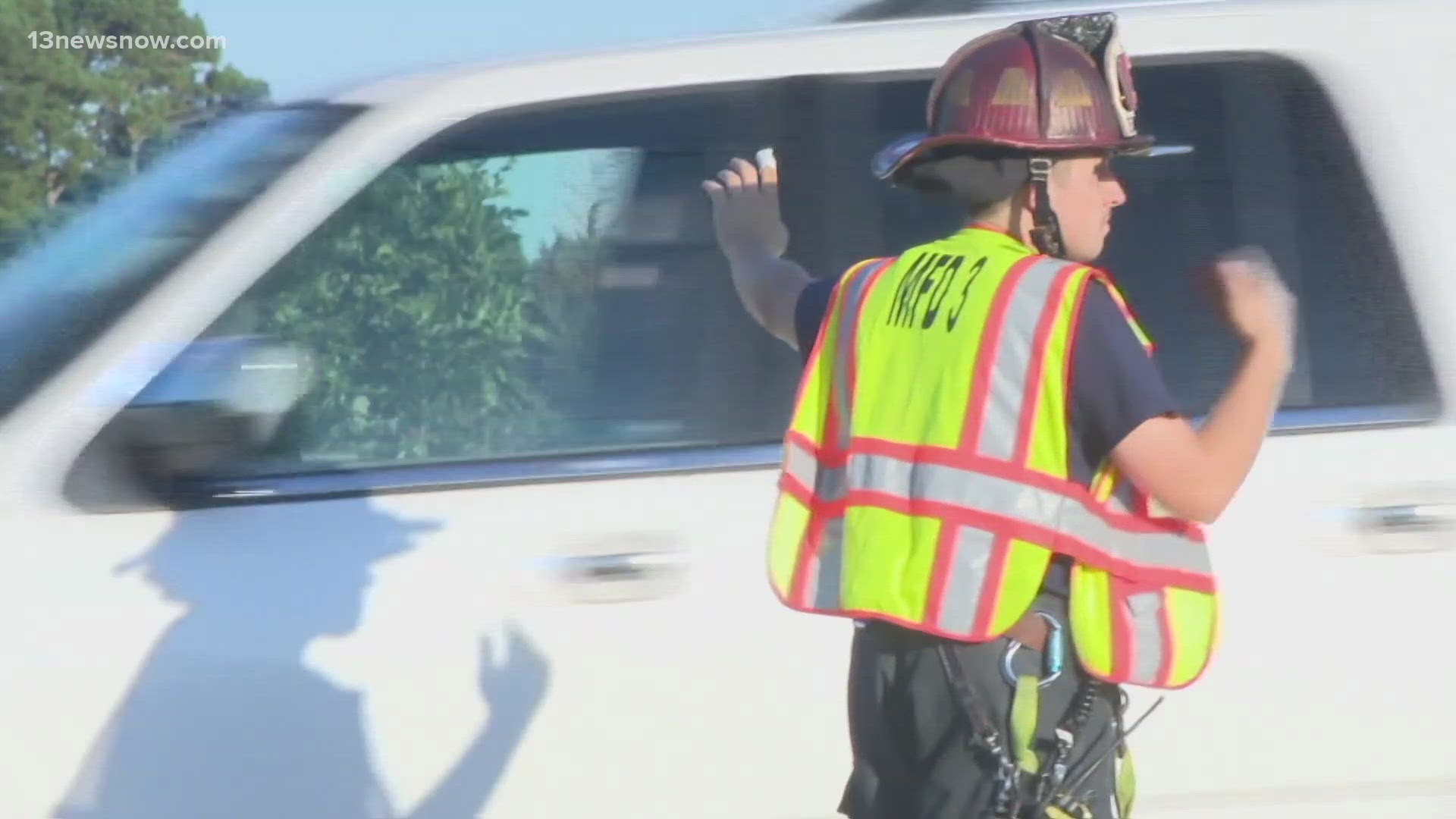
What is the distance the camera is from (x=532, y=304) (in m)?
3.31

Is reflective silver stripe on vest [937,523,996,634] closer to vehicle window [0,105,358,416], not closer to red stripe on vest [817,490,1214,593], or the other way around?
red stripe on vest [817,490,1214,593]

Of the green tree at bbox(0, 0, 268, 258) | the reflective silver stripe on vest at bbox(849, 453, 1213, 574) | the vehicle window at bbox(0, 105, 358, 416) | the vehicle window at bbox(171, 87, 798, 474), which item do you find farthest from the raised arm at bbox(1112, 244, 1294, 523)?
the green tree at bbox(0, 0, 268, 258)

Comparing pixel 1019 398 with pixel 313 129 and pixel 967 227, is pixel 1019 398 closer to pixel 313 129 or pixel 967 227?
pixel 967 227

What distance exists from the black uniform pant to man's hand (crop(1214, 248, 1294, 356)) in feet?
1.24

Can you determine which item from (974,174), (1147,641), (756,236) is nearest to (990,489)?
(1147,641)

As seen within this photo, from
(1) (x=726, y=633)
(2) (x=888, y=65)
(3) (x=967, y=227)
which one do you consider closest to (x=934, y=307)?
(3) (x=967, y=227)

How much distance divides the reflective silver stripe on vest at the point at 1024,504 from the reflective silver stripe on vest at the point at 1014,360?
4 cm

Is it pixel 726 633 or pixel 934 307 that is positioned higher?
pixel 934 307

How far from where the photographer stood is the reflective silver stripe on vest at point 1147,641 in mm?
2209

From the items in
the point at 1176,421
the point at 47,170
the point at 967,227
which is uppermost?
the point at 967,227

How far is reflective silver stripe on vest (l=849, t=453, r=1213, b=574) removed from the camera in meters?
2.17

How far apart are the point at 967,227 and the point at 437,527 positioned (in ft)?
3.94

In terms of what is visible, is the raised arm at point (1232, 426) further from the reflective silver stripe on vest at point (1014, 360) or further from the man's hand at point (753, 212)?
the man's hand at point (753, 212)

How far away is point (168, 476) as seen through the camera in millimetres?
3148
